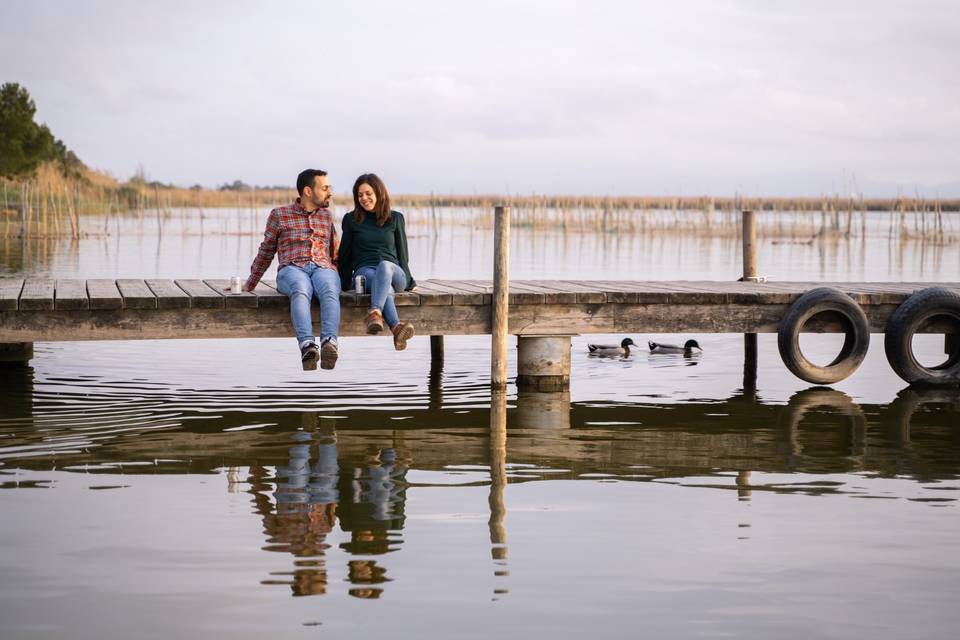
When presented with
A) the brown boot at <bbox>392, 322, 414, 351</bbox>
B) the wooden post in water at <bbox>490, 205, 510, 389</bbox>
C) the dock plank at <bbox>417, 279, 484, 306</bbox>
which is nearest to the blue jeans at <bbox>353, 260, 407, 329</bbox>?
the brown boot at <bbox>392, 322, 414, 351</bbox>

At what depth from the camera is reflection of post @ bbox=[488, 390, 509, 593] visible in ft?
20.2

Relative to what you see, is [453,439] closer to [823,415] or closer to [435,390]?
[435,390]

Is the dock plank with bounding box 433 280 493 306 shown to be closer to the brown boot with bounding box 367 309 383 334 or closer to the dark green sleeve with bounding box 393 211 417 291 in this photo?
the dark green sleeve with bounding box 393 211 417 291

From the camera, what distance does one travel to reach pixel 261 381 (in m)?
12.4

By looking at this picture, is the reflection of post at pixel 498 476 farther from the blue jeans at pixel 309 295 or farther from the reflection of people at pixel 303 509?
the blue jeans at pixel 309 295

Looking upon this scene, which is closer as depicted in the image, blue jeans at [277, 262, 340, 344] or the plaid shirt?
blue jeans at [277, 262, 340, 344]

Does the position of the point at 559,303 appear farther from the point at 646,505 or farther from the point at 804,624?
the point at 804,624

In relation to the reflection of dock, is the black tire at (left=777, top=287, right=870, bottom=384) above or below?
above

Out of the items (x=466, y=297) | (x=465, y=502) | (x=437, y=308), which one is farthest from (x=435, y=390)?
(x=465, y=502)

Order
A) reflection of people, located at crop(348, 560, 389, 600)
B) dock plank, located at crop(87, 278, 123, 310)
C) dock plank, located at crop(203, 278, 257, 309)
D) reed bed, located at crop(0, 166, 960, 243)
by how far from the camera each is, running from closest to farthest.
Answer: reflection of people, located at crop(348, 560, 389, 600)
dock plank, located at crop(87, 278, 123, 310)
dock plank, located at crop(203, 278, 257, 309)
reed bed, located at crop(0, 166, 960, 243)

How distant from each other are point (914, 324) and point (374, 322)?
18.0 ft

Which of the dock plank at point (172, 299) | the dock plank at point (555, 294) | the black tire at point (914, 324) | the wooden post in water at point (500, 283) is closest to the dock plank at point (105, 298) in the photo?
the dock plank at point (172, 299)

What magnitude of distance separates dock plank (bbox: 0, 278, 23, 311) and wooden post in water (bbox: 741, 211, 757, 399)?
22.9ft

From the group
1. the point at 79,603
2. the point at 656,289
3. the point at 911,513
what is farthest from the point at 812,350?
the point at 79,603
